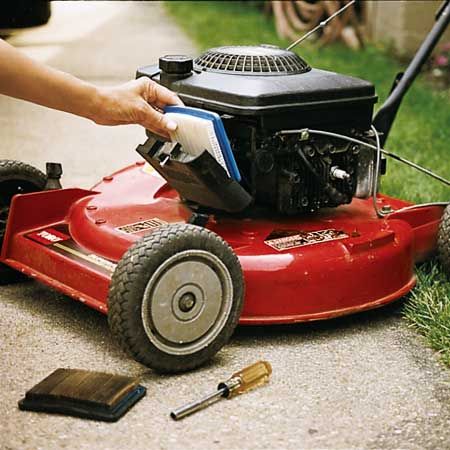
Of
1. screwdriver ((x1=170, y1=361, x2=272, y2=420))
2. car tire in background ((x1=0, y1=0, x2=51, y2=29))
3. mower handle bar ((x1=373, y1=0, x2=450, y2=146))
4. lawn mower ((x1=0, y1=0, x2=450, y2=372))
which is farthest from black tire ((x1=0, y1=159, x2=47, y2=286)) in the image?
car tire in background ((x1=0, y1=0, x2=51, y2=29))

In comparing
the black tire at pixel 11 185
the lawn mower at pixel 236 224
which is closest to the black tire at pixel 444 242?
the lawn mower at pixel 236 224

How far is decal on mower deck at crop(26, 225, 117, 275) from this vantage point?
172 centimetres

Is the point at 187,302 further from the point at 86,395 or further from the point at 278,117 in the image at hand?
the point at 278,117

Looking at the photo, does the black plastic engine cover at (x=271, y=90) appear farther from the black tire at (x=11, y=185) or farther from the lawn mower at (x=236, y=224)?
the black tire at (x=11, y=185)

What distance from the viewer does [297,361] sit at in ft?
5.41

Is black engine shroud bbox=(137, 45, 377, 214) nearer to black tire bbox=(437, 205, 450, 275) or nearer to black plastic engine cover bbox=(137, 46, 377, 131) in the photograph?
black plastic engine cover bbox=(137, 46, 377, 131)

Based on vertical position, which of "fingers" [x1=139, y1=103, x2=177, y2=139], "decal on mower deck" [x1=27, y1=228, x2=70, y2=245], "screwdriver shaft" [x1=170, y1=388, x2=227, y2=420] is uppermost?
"fingers" [x1=139, y1=103, x2=177, y2=139]

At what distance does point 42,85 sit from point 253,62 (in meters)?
0.44

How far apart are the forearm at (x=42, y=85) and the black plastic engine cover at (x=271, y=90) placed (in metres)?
0.27

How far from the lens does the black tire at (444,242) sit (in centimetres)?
190

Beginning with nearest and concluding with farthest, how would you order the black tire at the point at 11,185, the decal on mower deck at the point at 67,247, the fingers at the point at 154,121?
1. the fingers at the point at 154,121
2. the decal on mower deck at the point at 67,247
3. the black tire at the point at 11,185

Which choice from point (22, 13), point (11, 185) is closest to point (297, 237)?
point (11, 185)

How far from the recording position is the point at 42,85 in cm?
152

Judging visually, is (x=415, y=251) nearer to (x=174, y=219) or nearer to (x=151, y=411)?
(x=174, y=219)
